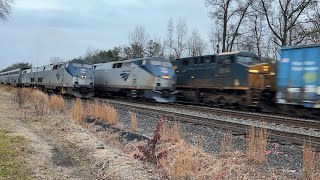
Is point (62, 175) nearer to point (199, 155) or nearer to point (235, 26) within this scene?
point (199, 155)

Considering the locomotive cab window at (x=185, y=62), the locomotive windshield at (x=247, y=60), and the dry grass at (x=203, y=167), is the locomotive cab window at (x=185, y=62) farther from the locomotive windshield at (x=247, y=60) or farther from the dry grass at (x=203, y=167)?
the dry grass at (x=203, y=167)

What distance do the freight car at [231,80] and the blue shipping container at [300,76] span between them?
315 cm

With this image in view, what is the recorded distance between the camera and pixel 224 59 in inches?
990

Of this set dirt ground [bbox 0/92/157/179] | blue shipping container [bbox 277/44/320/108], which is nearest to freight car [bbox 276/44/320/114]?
blue shipping container [bbox 277/44/320/108]

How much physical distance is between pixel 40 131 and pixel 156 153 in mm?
5048

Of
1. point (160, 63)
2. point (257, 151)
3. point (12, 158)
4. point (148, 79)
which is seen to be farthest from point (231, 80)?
point (12, 158)

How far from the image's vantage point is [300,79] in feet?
62.4

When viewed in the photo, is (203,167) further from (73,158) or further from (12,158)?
(12,158)

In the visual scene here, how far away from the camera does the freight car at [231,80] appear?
23562 millimetres

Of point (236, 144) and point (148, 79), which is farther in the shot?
point (148, 79)

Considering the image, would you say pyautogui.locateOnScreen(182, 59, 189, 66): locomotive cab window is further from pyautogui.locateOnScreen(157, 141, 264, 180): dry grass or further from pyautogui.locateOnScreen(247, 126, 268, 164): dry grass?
pyautogui.locateOnScreen(157, 141, 264, 180): dry grass

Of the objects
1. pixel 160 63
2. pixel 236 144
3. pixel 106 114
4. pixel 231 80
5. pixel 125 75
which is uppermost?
pixel 160 63

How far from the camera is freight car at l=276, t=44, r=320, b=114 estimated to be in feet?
→ 60.0

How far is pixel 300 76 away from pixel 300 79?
0.14 m
